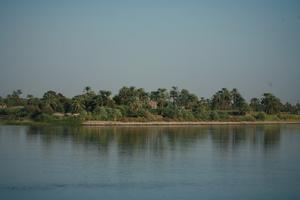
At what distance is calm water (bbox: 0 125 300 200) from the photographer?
2862 cm

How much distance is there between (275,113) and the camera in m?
139

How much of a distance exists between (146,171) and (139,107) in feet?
246

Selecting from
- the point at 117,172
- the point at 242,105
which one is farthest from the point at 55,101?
the point at 117,172

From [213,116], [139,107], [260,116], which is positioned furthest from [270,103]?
[139,107]

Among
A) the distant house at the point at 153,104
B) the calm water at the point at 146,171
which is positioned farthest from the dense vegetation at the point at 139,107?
the calm water at the point at 146,171

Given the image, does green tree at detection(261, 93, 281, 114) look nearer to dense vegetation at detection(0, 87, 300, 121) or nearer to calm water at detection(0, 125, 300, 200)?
dense vegetation at detection(0, 87, 300, 121)

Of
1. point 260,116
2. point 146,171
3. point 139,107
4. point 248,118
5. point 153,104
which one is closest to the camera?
point 146,171

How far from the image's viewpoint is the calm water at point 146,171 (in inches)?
1127

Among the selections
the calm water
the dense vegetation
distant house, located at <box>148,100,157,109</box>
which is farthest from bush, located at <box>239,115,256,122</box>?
the calm water

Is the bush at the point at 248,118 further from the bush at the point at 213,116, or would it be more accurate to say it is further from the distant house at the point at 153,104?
the distant house at the point at 153,104

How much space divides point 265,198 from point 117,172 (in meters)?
10.7

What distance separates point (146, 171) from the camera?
118ft

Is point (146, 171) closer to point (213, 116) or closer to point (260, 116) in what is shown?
point (213, 116)

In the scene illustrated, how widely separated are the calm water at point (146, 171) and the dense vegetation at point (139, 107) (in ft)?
156
